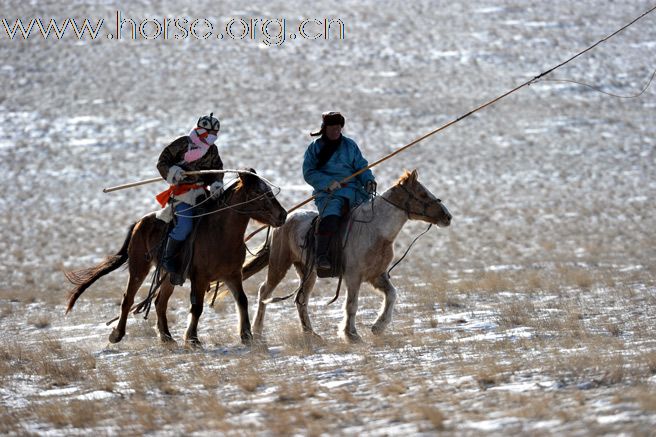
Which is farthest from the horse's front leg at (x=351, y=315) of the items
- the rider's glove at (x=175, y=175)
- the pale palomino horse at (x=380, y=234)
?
the rider's glove at (x=175, y=175)

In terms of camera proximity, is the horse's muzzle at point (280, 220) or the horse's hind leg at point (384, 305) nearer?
the horse's muzzle at point (280, 220)

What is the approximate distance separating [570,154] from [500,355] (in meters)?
24.2

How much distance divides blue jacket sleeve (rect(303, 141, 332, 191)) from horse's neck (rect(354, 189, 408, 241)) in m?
0.63

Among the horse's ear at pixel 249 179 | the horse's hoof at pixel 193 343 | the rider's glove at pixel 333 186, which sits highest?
the horse's ear at pixel 249 179

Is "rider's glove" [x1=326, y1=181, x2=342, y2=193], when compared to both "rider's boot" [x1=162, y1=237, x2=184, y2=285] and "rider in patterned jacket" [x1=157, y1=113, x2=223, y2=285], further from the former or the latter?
"rider's boot" [x1=162, y1=237, x2=184, y2=285]

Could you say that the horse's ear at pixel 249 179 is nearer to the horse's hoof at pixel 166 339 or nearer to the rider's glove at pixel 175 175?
the rider's glove at pixel 175 175

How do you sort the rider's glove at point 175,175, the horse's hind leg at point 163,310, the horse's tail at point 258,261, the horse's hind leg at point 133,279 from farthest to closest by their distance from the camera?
the horse's tail at point 258,261, the horse's hind leg at point 133,279, the horse's hind leg at point 163,310, the rider's glove at point 175,175

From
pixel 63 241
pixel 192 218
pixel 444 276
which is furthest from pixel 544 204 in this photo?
pixel 192 218

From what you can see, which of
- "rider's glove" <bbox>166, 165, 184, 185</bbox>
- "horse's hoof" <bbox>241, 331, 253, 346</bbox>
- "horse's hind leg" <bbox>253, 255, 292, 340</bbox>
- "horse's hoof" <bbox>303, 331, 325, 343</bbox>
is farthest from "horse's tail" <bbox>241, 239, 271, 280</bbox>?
"rider's glove" <bbox>166, 165, 184, 185</bbox>

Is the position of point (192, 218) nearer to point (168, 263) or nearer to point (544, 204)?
point (168, 263)

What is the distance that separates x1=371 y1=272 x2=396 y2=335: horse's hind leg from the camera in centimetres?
964

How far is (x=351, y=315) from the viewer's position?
9492mm

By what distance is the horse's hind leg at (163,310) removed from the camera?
1027 cm

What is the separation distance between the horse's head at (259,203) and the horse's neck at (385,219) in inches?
36.5
